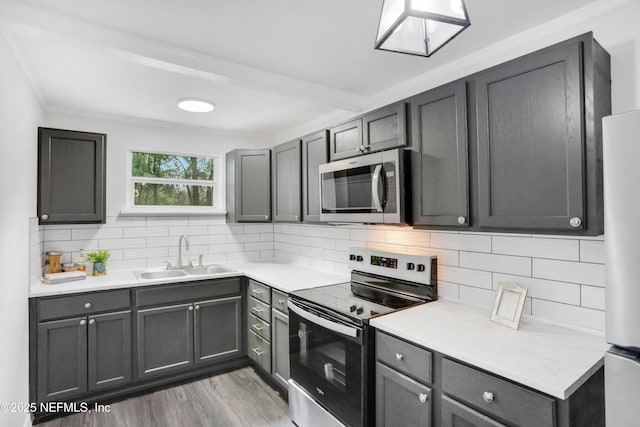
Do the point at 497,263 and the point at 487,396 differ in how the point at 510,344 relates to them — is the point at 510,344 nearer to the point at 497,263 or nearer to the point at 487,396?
the point at 487,396

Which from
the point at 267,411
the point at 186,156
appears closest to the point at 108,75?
the point at 186,156

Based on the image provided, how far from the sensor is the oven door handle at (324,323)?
1.89m

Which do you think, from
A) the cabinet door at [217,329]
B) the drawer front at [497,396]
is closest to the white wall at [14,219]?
the cabinet door at [217,329]

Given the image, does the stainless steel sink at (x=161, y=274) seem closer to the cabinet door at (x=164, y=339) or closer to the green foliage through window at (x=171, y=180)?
the cabinet door at (x=164, y=339)

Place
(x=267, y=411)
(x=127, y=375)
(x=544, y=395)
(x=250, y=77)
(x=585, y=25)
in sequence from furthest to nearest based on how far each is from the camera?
1. (x=127, y=375)
2. (x=267, y=411)
3. (x=250, y=77)
4. (x=585, y=25)
5. (x=544, y=395)

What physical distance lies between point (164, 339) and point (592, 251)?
304cm

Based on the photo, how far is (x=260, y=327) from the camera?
9.70 ft

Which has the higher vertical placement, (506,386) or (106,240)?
(106,240)

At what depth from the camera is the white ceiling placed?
1.57 meters

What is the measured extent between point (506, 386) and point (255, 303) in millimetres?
2204

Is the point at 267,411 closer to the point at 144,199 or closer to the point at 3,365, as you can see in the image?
the point at 3,365

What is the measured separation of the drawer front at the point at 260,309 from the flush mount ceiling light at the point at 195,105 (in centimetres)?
173

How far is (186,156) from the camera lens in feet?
12.1

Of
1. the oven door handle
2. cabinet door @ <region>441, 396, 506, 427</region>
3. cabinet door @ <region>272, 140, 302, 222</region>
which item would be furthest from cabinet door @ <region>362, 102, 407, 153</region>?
cabinet door @ <region>441, 396, 506, 427</region>
